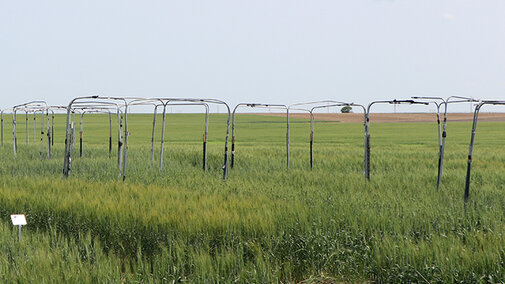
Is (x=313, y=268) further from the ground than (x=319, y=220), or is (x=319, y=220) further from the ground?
(x=319, y=220)

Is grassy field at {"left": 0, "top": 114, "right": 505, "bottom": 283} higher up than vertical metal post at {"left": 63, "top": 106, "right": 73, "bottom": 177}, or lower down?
lower down

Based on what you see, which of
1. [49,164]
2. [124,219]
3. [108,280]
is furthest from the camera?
[49,164]

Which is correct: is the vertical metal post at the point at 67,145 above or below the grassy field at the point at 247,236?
above

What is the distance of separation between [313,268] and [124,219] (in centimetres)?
347

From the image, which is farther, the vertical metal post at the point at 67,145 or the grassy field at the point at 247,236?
the vertical metal post at the point at 67,145

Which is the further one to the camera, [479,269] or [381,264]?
[381,264]

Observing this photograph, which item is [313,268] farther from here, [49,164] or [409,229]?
[49,164]

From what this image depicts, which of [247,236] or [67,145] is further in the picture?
[67,145]

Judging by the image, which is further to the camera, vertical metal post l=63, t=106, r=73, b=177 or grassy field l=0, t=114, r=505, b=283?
vertical metal post l=63, t=106, r=73, b=177

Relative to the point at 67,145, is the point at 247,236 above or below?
below

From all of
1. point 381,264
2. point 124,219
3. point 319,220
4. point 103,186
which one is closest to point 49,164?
point 103,186

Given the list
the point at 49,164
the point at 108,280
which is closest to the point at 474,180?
the point at 108,280

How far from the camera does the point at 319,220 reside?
8203mm

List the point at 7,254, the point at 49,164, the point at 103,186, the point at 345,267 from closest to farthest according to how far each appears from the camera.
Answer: the point at 345,267, the point at 7,254, the point at 103,186, the point at 49,164
